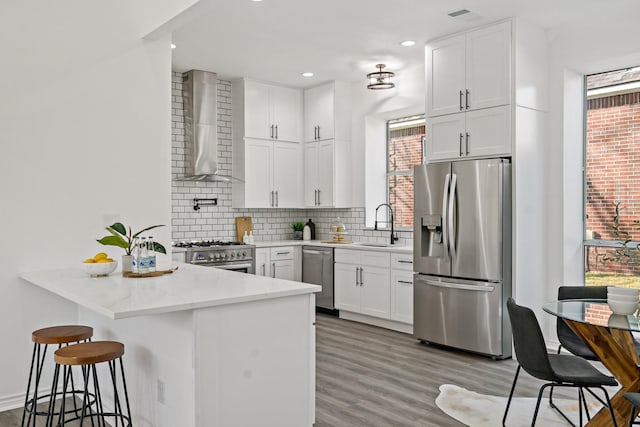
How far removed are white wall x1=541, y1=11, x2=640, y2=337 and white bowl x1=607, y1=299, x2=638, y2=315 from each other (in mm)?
2167

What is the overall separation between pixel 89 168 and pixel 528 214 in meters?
3.67

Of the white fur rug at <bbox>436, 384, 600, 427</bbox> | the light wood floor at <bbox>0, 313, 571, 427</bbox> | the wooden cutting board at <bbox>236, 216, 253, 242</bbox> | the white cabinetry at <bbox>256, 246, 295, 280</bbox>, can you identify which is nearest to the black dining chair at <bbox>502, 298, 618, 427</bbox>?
the white fur rug at <bbox>436, 384, 600, 427</bbox>

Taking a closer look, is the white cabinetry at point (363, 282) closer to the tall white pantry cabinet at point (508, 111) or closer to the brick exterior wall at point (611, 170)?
the tall white pantry cabinet at point (508, 111)

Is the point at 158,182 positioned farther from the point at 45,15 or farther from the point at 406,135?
the point at 406,135

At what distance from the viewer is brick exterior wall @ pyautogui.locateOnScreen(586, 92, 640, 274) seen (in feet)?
15.9

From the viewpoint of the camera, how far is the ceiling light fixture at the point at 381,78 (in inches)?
239

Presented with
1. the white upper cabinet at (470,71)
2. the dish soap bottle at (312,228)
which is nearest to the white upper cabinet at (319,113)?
the dish soap bottle at (312,228)

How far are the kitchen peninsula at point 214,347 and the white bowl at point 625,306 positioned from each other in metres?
1.61

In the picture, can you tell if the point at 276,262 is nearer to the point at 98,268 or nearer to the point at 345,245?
the point at 345,245

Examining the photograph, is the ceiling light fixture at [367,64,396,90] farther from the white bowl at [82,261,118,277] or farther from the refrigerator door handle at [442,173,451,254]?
the white bowl at [82,261,118,277]

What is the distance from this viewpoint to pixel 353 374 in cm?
431

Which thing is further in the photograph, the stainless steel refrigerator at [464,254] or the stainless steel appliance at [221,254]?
the stainless steel appliance at [221,254]

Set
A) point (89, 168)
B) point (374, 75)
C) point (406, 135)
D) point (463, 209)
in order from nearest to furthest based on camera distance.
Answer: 1. point (89, 168)
2. point (463, 209)
3. point (374, 75)
4. point (406, 135)

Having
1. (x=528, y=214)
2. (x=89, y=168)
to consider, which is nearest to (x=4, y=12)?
(x=89, y=168)
